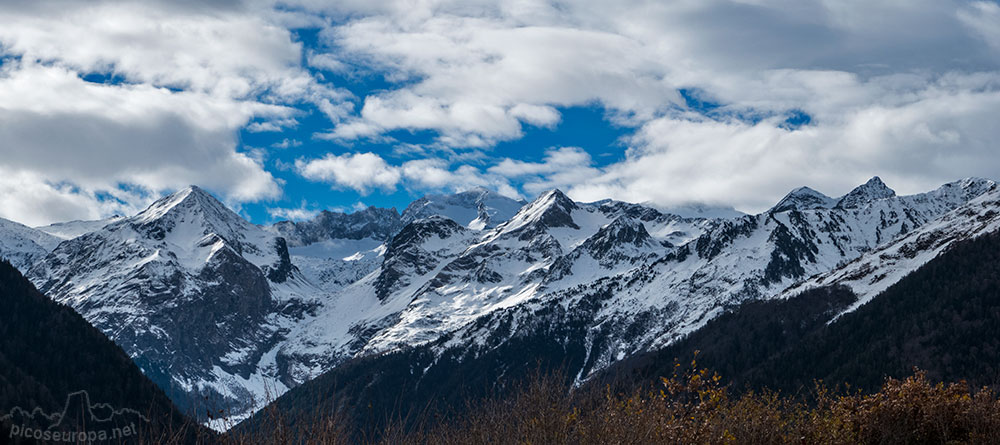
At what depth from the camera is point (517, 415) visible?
34812 millimetres

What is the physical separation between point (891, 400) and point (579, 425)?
13863mm

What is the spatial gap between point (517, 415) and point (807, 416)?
15.0 meters

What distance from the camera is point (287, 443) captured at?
31328 mm

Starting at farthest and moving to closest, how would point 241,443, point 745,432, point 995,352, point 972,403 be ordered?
point 995,352 < point 972,403 < point 745,432 < point 241,443

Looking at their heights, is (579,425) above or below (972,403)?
above

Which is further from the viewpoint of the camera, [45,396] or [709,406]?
[45,396]

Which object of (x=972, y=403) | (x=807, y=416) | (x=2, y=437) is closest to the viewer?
(x=972, y=403)

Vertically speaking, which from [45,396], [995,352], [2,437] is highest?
[45,396]

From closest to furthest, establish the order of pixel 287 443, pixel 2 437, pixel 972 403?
1. pixel 287 443
2. pixel 972 403
3. pixel 2 437

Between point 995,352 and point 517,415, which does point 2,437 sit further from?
point 995,352

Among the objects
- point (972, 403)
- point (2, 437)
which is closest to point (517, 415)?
point (972, 403)

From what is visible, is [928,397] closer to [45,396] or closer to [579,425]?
[579,425]

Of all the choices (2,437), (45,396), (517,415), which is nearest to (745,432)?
(517,415)

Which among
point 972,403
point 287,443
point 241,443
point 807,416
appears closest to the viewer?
point 241,443
